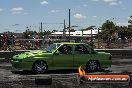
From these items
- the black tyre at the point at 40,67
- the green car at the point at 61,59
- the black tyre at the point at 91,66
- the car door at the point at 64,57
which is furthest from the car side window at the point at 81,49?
the black tyre at the point at 40,67

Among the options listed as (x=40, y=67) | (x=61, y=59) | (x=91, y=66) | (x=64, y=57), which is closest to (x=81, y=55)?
(x=91, y=66)

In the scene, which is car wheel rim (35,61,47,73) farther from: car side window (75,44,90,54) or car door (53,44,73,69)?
car side window (75,44,90,54)

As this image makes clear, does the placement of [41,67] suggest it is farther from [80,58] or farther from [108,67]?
[108,67]

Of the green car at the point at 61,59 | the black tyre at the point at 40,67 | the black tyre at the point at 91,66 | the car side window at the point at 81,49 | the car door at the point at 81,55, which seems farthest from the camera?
the black tyre at the point at 91,66

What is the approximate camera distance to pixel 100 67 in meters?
17.9

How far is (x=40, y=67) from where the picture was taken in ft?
54.8

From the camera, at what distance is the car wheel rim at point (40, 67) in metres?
16.6

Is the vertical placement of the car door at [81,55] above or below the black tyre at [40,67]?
above

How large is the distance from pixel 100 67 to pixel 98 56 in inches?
21.3

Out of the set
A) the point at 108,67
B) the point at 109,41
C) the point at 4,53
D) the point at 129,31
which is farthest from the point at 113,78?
the point at 129,31

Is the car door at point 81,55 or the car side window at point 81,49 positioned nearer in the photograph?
the car door at point 81,55

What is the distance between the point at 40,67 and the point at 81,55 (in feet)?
6.75

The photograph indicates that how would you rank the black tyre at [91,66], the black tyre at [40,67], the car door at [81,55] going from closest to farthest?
the black tyre at [40,67] < the car door at [81,55] < the black tyre at [91,66]

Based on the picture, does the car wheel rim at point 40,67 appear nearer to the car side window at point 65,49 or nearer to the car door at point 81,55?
the car side window at point 65,49
